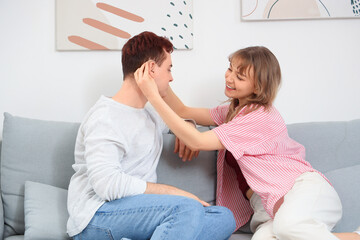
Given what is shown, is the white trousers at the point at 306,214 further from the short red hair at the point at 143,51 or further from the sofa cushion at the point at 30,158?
the sofa cushion at the point at 30,158

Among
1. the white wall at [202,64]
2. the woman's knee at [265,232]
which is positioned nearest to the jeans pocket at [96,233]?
the woman's knee at [265,232]

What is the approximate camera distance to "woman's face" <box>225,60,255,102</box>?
1.91m

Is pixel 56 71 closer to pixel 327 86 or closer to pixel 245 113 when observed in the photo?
pixel 245 113

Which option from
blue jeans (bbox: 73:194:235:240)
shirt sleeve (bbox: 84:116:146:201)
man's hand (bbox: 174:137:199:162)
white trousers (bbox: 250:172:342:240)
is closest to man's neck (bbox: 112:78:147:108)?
shirt sleeve (bbox: 84:116:146:201)

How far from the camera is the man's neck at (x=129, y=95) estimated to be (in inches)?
71.7

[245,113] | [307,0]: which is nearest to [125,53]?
[245,113]

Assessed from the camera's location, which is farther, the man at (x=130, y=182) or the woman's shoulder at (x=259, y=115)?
the woman's shoulder at (x=259, y=115)

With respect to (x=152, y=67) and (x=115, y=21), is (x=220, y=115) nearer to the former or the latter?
(x=152, y=67)

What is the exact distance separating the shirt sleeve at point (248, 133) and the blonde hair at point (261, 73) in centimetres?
6

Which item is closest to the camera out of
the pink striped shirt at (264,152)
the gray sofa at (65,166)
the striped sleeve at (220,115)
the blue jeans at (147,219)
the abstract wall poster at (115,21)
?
the blue jeans at (147,219)

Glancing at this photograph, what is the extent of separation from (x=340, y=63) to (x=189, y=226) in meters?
1.46

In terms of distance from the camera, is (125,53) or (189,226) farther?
(125,53)

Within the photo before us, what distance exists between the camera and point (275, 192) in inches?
69.6

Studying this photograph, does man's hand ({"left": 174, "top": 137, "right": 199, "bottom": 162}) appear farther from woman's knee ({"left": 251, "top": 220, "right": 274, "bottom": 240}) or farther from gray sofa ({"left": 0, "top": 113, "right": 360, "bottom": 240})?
woman's knee ({"left": 251, "top": 220, "right": 274, "bottom": 240})
